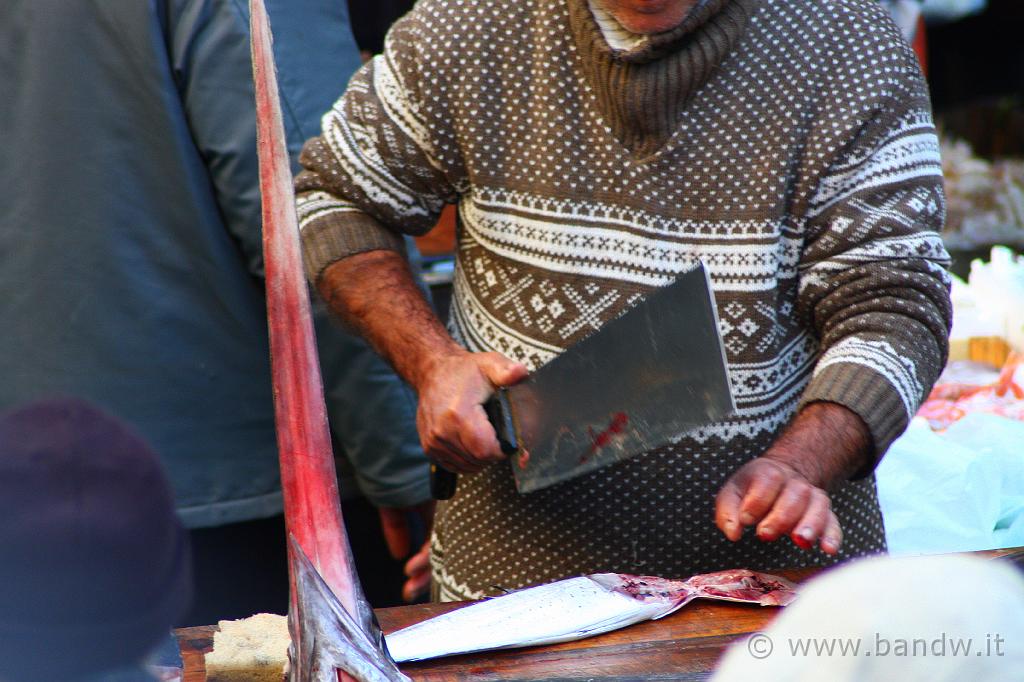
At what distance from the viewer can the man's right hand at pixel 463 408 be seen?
1.27 metres

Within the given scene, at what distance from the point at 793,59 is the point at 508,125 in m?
0.39

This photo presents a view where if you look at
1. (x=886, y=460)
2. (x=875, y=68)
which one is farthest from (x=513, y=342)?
(x=886, y=460)

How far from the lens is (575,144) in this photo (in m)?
1.47

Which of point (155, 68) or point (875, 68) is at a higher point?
point (875, 68)

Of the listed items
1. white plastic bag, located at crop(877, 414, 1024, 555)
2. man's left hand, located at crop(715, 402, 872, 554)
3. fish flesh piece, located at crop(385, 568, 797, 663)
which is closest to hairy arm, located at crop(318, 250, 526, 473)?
fish flesh piece, located at crop(385, 568, 797, 663)

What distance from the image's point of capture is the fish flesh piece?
1.13m

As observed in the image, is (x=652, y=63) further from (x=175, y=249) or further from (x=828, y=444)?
(x=175, y=249)

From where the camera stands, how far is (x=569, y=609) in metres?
1.20

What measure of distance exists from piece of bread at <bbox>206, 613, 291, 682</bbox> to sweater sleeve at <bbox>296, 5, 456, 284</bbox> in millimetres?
603

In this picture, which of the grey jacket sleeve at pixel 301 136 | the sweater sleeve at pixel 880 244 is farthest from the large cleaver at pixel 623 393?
the grey jacket sleeve at pixel 301 136

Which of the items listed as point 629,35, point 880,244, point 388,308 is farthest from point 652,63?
point 388,308

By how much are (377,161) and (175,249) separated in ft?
1.19

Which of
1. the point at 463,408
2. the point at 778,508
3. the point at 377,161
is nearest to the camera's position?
the point at 778,508

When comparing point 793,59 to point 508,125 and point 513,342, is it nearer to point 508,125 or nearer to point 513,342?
point 508,125
